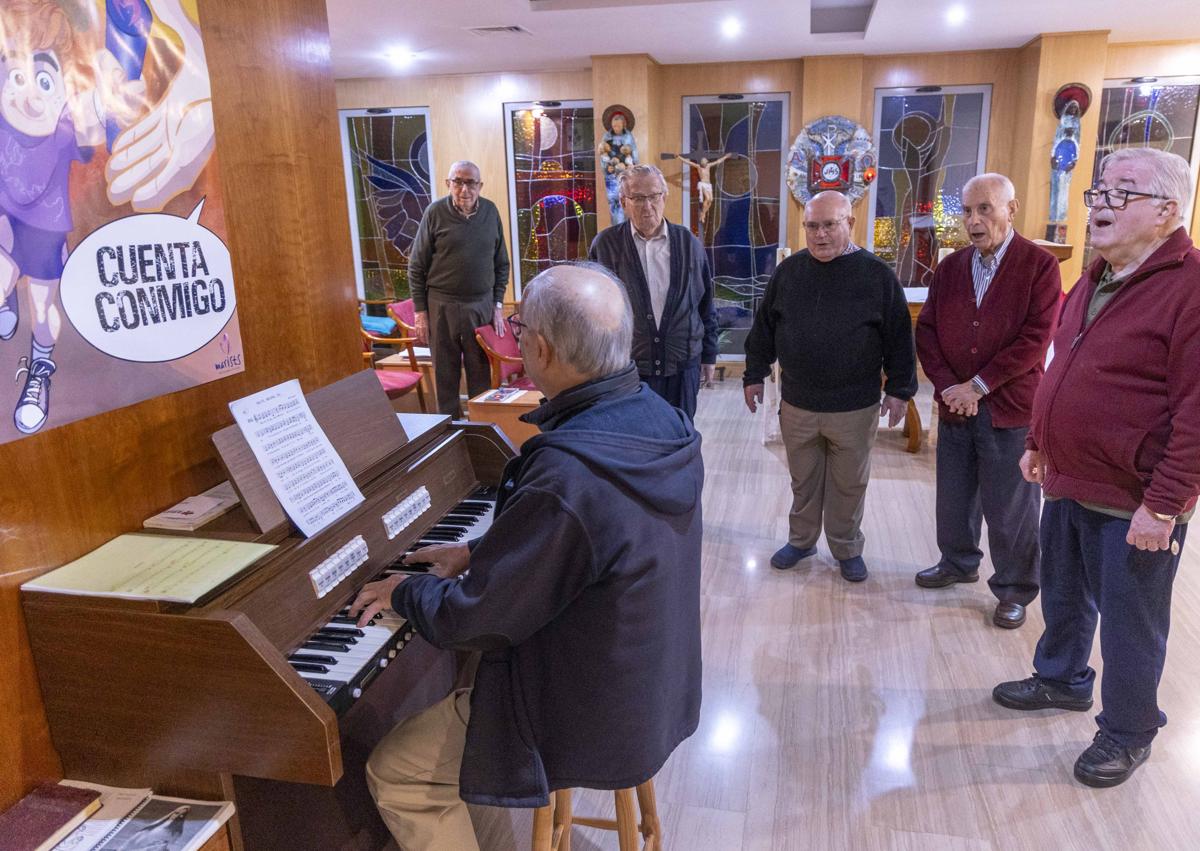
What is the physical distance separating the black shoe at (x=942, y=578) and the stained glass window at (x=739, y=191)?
4349 millimetres

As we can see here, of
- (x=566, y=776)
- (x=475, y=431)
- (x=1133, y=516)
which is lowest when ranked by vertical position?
(x=566, y=776)

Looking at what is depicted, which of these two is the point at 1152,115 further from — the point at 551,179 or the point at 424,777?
the point at 424,777

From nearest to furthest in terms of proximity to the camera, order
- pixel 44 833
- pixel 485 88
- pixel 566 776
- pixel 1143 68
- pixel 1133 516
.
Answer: pixel 44 833 < pixel 566 776 < pixel 1133 516 < pixel 1143 68 < pixel 485 88

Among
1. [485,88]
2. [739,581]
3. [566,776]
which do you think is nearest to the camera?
[566,776]

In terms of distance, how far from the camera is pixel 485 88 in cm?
727

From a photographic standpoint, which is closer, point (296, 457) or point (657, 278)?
point (296, 457)

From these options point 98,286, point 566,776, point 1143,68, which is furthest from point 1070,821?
point 1143,68

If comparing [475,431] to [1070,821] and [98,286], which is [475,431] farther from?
[1070,821]

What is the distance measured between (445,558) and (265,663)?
48 centimetres

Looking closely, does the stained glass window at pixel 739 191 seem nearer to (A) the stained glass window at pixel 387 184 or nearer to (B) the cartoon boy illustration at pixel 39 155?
(A) the stained glass window at pixel 387 184

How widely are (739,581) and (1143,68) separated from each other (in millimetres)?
5584

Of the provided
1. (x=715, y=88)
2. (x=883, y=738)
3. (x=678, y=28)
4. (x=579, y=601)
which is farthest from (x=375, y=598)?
(x=715, y=88)

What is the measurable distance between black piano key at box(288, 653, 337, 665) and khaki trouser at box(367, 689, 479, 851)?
0.25 metres

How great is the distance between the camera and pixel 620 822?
5.63 feet
